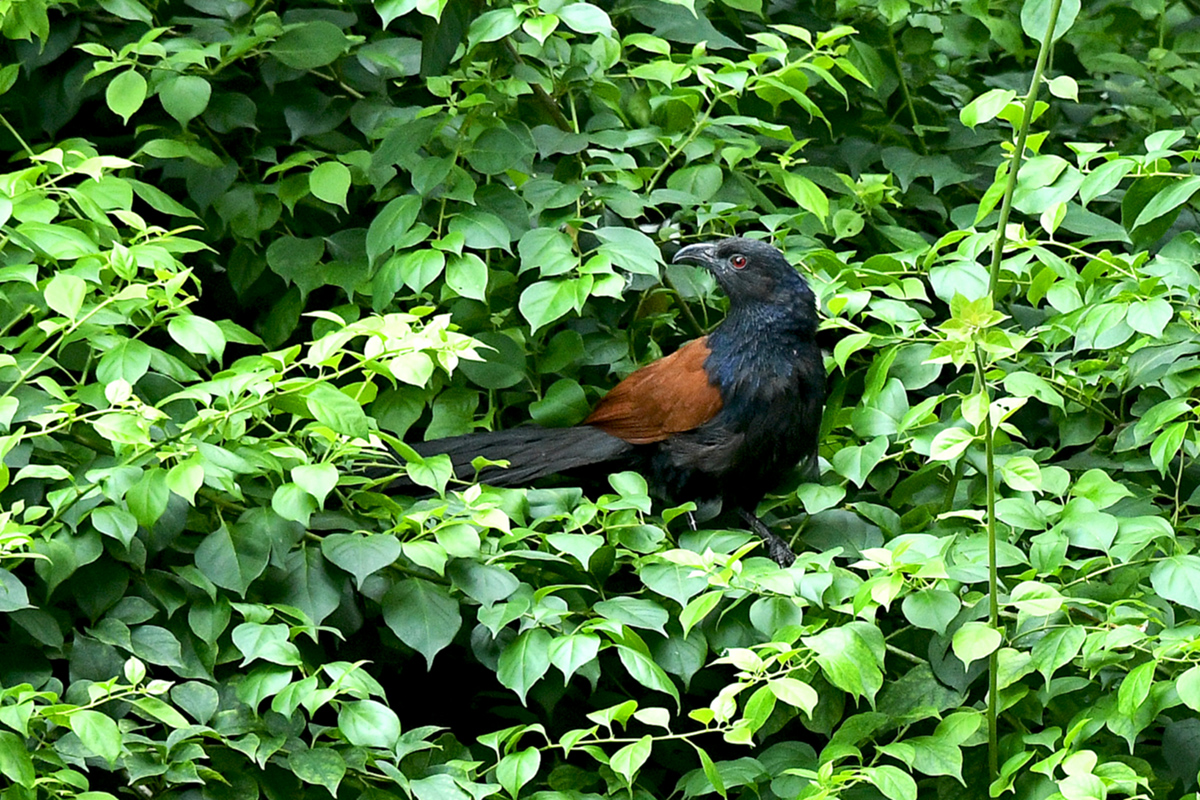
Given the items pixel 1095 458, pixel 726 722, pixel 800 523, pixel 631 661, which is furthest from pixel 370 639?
pixel 1095 458

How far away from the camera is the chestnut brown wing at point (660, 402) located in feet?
11.5

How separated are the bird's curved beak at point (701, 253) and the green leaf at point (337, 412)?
1.47m

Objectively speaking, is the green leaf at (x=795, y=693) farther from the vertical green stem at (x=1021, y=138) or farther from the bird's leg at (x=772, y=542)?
the bird's leg at (x=772, y=542)

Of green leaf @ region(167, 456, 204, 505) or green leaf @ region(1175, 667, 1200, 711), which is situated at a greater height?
green leaf @ region(167, 456, 204, 505)

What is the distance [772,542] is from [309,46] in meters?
1.63

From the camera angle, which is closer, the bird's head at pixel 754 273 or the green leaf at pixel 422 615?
the green leaf at pixel 422 615

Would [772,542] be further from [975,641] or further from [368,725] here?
[368,725]

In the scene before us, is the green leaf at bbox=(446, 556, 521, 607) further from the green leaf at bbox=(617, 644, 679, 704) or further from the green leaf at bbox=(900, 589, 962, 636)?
the green leaf at bbox=(900, 589, 962, 636)

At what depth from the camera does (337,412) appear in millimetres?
2250

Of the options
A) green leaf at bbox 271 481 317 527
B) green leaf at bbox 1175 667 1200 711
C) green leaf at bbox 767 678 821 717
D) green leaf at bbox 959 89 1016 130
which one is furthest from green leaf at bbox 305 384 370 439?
green leaf at bbox 1175 667 1200 711

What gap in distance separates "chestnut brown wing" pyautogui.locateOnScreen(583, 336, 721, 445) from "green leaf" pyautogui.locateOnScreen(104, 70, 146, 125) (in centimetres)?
132

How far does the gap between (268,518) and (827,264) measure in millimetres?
1613

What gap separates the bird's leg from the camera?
3.31m

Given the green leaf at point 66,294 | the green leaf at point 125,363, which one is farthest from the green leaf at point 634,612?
the green leaf at point 66,294
